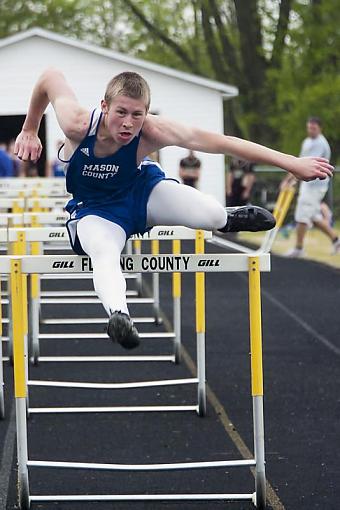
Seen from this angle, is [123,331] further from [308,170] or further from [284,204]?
[284,204]

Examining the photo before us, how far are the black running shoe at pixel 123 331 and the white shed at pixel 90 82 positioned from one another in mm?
26511

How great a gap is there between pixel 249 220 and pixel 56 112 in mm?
1014

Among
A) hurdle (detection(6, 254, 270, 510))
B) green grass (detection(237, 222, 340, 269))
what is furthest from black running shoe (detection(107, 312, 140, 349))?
green grass (detection(237, 222, 340, 269))

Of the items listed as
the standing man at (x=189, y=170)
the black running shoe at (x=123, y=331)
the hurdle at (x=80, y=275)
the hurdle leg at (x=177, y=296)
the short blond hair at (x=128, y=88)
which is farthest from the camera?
the standing man at (x=189, y=170)

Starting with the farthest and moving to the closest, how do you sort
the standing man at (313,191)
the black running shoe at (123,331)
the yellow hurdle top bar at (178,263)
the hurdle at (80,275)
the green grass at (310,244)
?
the green grass at (310,244) < the standing man at (313,191) < the hurdle at (80,275) < the yellow hurdle top bar at (178,263) < the black running shoe at (123,331)

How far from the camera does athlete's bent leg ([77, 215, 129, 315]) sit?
17.3 feet

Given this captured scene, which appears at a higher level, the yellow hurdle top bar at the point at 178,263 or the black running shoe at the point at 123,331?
the yellow hurdle top bar at the point at 178,263

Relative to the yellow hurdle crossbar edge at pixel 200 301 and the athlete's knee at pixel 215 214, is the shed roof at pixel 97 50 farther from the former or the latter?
the athlete's knee at pixel 215 214

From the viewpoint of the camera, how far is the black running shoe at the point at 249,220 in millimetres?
5879

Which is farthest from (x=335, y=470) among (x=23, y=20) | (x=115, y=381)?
(x=23, y=20)

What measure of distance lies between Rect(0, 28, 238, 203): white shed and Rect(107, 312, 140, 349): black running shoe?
87.0 feet

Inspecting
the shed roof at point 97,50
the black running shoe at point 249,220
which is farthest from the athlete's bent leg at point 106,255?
the shed roof at point 97,50

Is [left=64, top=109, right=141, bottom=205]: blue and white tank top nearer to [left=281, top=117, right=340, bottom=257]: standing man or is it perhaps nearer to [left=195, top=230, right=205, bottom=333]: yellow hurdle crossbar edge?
[left=195, top=230, right=205, bottom=333]: yellow hurdle crossbar edge

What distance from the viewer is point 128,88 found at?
5.37 metres
